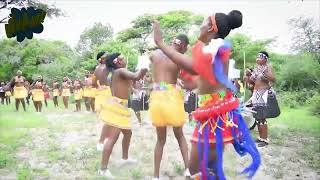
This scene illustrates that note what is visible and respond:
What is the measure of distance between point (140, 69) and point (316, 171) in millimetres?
1749

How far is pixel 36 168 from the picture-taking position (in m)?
3.66

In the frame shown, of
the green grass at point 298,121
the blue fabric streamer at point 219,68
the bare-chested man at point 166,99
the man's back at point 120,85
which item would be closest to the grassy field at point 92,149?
the green grass at point 298,121

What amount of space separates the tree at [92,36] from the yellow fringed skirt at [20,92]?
635 mm

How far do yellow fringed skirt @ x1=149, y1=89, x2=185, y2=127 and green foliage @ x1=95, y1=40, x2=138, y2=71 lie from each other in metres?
0.47

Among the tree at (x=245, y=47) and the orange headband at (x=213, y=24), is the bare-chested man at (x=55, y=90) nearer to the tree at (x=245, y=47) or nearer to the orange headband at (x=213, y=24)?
the tree at (x=245, y=47)

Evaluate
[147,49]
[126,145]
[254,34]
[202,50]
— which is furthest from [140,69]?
[254,34]

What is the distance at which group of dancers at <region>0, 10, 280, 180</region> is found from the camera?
2.42 metres

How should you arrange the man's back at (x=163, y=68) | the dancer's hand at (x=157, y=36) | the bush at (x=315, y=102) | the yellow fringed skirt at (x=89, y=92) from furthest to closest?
1. the yellow fringed skirt at (x=89, y=92)
2. the bush at (x=315, y=102)
3. the man's back at (x=163, y=68)
4. the dancer's hand at (x=157, y=36)

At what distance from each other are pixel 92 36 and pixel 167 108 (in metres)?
1.12

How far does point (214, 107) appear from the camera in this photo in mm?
2443

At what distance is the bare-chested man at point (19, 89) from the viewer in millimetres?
3961

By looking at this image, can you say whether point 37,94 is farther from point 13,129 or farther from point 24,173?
point 24,173

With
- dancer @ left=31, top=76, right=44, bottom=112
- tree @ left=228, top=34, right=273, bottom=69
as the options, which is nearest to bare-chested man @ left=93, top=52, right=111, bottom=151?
dancer @ left=31, top=76, right=44, bottom=112

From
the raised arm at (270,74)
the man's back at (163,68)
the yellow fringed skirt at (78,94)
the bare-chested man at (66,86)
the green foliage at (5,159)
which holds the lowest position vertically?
the green foliage at (5,159)
